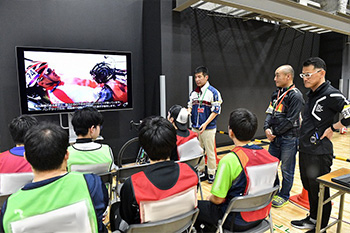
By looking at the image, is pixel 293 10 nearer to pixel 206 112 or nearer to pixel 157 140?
pixel 206 112

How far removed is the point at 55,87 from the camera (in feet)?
10.3

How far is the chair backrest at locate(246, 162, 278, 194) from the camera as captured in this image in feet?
4.45

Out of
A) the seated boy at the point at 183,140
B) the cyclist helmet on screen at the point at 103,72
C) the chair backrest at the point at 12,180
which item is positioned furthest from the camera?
the cyclist helmet on screen at the point at 103,72

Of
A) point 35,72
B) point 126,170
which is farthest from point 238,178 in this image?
point 35,72

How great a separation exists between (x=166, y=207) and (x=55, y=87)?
2702mm

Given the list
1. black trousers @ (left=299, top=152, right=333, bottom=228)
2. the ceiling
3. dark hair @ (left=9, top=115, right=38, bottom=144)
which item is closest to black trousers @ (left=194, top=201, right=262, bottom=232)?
black trousers @ (left=299, top=152, right=333, bottom=228)

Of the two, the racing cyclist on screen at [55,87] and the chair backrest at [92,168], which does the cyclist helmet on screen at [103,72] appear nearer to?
the racing cyclist on screen at [55,87]

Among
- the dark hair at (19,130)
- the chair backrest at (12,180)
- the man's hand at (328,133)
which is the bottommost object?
the chair backrest at (12,180)

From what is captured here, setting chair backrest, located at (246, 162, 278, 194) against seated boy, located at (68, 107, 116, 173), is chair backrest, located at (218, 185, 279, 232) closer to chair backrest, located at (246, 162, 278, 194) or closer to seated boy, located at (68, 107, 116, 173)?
chair backrest, located at (246, 162, 278, 194)

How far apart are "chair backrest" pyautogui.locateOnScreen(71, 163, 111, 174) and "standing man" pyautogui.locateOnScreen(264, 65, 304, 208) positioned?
1737mm

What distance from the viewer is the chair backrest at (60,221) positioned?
33.3 inches

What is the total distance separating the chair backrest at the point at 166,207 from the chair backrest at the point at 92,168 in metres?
0.68

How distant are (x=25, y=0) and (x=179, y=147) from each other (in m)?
2.90

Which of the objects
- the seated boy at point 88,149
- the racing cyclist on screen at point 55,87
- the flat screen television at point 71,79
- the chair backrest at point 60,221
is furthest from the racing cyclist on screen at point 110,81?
the chair backrest at point 60,221
